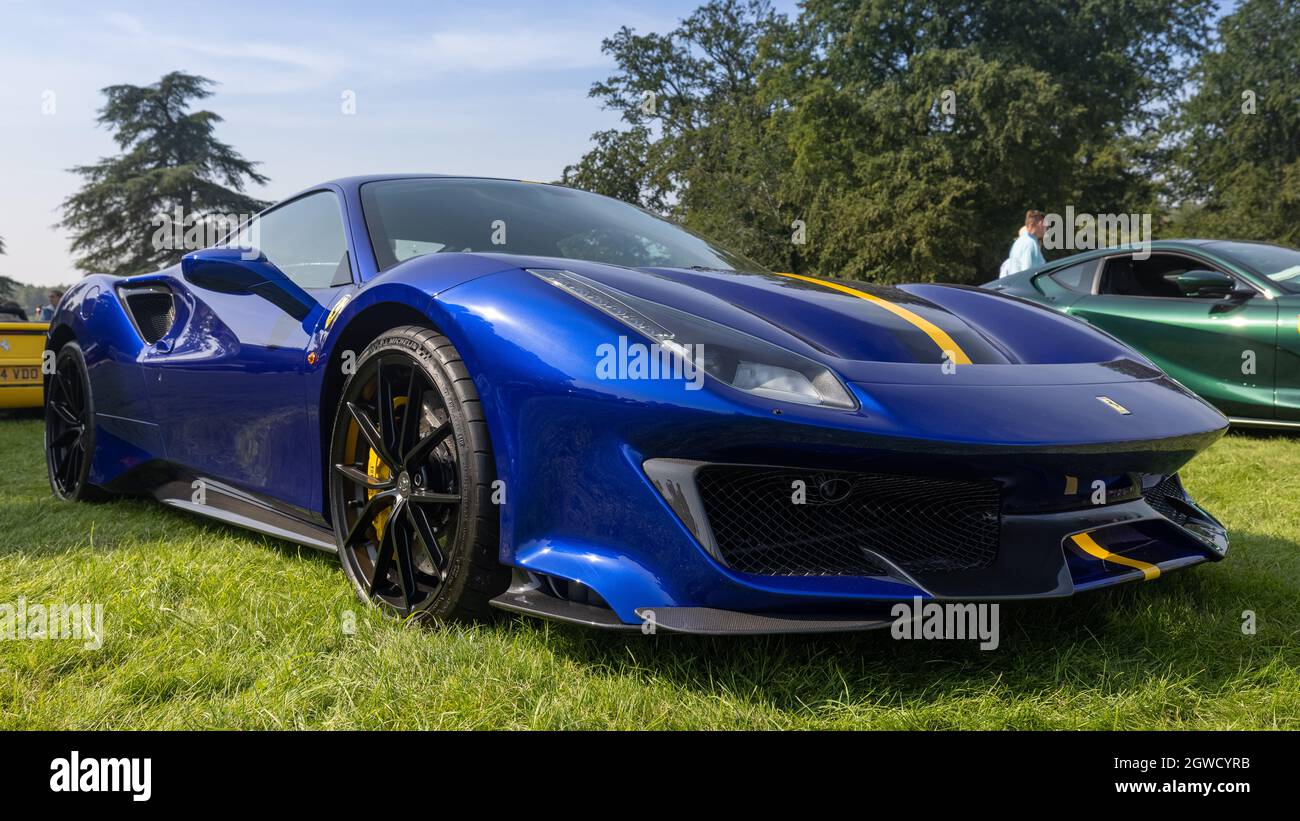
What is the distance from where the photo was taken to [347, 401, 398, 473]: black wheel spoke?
2.32 m

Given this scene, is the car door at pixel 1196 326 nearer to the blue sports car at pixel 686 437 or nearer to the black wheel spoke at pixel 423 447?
the blue sports car at pixel 686 437

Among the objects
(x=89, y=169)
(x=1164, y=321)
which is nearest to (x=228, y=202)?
(x=89, y=169)

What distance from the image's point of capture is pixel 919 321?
236 centimetres

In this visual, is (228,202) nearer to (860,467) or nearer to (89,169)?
(89,169)

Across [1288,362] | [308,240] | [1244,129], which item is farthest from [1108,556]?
[1244,129]

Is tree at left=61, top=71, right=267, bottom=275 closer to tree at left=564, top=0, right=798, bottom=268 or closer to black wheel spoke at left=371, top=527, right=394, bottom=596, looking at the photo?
tree at left=564, top=0, right=798, bottom=268

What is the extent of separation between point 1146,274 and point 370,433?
17.7 ft

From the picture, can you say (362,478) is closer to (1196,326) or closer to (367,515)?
(367,515)

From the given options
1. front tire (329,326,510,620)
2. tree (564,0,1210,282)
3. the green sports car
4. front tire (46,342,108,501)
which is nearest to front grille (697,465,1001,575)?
front tire (329,326,510,620)

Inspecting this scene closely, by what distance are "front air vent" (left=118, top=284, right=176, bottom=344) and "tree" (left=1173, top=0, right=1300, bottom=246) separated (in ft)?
115

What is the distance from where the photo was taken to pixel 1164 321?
5770 mm

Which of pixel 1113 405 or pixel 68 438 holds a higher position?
pixel 1113 405
